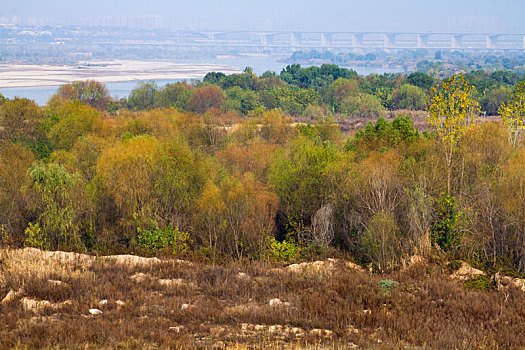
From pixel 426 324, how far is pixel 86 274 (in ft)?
34.4

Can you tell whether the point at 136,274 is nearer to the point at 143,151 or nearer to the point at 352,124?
the point at 143,151

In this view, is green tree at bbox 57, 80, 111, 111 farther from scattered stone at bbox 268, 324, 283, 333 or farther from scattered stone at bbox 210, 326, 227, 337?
scattered stone at bbox 268, 324, 283, 333

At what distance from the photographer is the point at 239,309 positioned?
14133mm

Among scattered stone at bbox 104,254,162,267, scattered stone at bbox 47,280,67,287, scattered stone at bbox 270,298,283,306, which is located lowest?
scattered stone at bbox 104,254,162,267

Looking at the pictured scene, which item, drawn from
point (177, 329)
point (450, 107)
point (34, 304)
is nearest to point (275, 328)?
point (177, 329)

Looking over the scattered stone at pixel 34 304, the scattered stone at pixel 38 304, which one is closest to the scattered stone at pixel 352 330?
the scattered stone at pixel 38 304

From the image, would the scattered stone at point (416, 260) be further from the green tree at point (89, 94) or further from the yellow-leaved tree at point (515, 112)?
the green tree at point (89, 94)

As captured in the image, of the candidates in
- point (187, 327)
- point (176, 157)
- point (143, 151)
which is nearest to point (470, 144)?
point (176, 157)

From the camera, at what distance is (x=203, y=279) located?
56.3 feet

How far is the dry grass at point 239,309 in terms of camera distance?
11938mm

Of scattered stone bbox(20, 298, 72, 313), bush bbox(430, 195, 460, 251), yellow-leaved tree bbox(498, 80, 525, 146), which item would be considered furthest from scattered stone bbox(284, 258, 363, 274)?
yellow-leaved tree bbox(498, 80, 525, 146)

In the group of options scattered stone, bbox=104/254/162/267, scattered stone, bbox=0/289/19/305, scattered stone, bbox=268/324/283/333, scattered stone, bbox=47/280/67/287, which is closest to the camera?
scattered stone, bbox=268/324/283/333

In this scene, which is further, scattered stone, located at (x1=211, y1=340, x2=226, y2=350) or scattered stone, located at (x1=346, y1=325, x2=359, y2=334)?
scattered stone, located at (x1=346, y1=325, x2=359, y2=334)

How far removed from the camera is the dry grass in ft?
39.2
